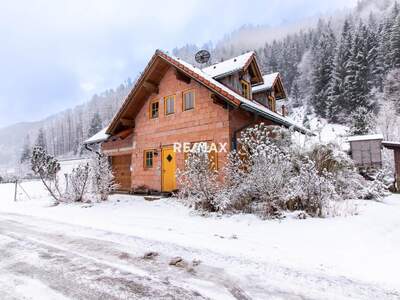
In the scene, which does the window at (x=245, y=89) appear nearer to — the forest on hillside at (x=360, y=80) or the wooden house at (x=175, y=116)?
the wooden house at (x=175, y=116)

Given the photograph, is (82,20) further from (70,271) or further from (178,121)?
(70,271)

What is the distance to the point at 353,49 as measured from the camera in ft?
122

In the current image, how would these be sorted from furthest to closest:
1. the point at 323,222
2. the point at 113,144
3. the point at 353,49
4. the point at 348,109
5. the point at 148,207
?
the point at 353,49 → the point at 348,109 → the point at 113,144 → the point at 148,207 → the point at 323,222

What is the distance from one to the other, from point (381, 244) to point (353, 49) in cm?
4133

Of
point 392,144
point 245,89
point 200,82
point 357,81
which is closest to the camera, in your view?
point 200,82

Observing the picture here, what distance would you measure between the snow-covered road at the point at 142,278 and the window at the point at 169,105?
8.15m

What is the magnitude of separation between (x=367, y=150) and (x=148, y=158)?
1187 centimetres

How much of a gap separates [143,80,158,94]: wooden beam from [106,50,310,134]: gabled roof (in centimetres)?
19

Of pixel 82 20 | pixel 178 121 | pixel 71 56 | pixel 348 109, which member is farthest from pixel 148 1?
pixel 348 109

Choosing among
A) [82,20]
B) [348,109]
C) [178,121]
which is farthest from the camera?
[348,109]

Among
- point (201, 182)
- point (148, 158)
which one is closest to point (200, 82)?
point (201, 182)

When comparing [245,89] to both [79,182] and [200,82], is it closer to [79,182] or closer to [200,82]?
[200,82]

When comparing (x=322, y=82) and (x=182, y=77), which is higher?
(x=322, y=82)

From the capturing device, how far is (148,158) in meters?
12.8
